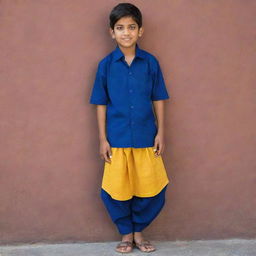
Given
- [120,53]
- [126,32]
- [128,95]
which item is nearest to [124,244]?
[128,95]

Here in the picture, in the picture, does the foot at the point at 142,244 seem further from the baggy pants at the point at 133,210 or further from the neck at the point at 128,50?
the neck at the point at 128,50

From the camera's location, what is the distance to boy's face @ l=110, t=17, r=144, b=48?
8.45 feet

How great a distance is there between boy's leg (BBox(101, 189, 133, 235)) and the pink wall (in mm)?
163

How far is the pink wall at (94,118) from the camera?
2770mm

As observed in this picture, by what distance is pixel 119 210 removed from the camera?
2793 millimetres

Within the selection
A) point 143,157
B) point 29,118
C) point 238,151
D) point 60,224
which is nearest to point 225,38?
point 238,151

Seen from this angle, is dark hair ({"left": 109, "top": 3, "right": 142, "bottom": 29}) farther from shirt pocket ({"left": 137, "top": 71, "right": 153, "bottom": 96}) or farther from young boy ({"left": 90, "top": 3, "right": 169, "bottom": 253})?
shirt pocket ({"left": 137, "top": 71, "right": 153, "bottom": 96})

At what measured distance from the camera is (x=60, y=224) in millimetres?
2965

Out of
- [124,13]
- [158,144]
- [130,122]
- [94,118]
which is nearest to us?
[124,13]

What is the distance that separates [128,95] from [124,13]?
1.67ft

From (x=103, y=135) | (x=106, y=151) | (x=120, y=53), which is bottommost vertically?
(x=106, y=151)

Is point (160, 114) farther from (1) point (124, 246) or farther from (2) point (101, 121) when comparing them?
(1) point (124, 246)

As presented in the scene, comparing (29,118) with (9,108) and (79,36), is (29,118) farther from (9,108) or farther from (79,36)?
(79,36)

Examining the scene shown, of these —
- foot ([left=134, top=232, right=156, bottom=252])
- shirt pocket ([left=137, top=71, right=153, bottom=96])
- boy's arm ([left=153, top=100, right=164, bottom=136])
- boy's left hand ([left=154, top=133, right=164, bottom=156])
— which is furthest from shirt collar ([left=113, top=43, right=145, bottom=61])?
foot ([left=134, top=232, right=156, bottom=252])
